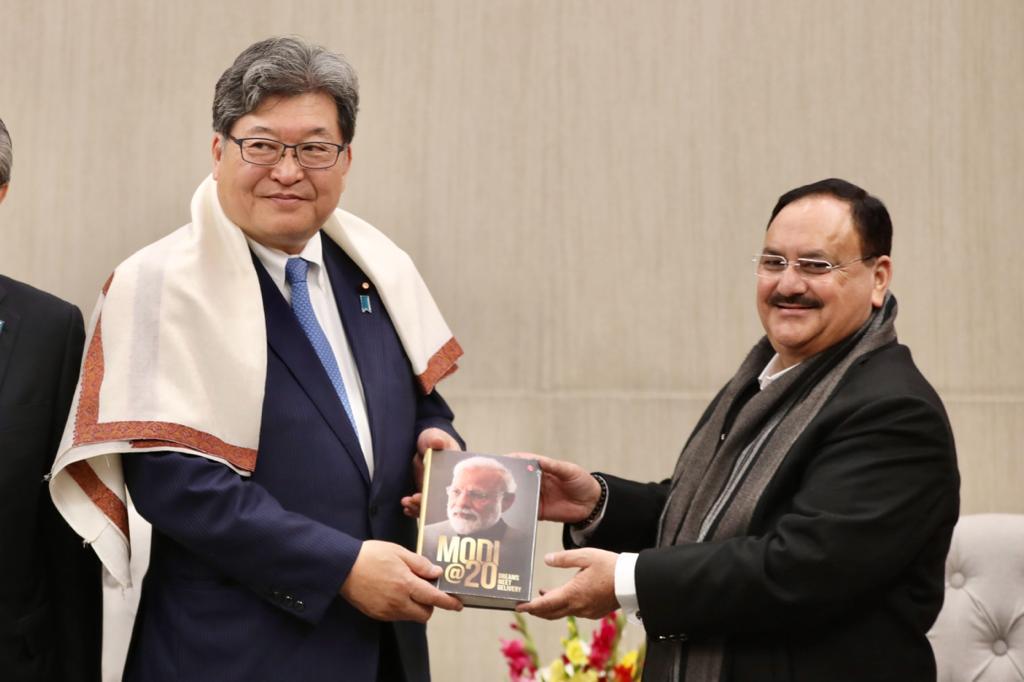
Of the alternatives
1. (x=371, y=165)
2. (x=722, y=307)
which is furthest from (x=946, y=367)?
(x=371, y=165)

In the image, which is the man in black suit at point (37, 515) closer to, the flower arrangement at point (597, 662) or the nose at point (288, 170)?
the nose at point (288, 170)

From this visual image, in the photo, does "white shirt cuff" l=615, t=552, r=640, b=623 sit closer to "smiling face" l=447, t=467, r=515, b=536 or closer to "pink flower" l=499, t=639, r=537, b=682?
"smiling face" l=447, t=467, r=515, b=536

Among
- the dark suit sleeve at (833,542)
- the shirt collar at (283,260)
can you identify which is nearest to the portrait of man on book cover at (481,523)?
the dark suit sleeve at (833,542)

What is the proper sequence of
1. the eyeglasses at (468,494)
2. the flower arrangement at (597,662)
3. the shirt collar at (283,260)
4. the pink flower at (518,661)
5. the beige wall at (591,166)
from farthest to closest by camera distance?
1. the beige wall at (591,166)
2. the pink flower at (518,661)
3. the flower arrangement at (597,662)
4. the shirt collar at (283,260)
5. the eyeglasses at (468,494)

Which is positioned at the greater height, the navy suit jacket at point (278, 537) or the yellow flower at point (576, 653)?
Result: the navy suit jacket at point (278, 537)

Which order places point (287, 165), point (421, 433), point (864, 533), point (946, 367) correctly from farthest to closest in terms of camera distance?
point (946, 367)
point (421, 433)
point (287, 165)
point (864, 533)

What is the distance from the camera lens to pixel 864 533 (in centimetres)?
199

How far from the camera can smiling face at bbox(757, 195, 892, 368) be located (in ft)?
7.25

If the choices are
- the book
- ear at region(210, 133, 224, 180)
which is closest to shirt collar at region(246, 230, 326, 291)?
ear at region(210, 133, 224, 180)

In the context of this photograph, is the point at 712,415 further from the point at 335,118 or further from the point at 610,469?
the point at 610,469

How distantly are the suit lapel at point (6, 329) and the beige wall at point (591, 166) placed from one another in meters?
1.54

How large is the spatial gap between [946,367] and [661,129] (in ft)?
3.85

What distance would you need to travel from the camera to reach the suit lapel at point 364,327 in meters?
2.30

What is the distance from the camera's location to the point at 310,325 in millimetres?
2311
